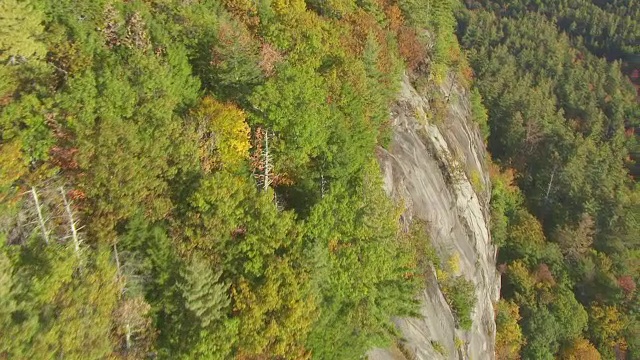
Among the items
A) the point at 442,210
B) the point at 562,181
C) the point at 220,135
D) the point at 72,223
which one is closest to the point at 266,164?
the point at 220,135

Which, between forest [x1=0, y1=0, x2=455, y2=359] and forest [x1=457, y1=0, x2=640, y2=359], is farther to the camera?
forest [x1=457, y1=0, x2=640, y2=359]

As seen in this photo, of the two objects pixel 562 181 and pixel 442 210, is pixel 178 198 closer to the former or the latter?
pixel 442 210

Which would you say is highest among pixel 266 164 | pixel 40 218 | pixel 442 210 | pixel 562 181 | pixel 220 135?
pixel 220 135

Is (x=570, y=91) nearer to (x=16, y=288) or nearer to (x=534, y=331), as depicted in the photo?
(x=534, y=331)

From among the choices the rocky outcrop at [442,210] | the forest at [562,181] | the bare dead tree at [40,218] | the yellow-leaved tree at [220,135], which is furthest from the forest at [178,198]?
the forest at [562,181]

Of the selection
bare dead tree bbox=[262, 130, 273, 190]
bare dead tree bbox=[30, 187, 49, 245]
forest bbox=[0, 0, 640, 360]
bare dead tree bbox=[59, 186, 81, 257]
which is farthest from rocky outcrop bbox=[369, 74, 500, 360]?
bare dead tree bbox=[30, 187, 49, 245]

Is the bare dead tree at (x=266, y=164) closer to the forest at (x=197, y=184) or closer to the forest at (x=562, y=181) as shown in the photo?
the forest at (x=197, y=184)

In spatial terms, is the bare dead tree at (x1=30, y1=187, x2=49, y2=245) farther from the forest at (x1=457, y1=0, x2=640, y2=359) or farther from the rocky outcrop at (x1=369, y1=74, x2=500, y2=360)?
the forest at (x1=457, y1=0, x2=640, y2=359)
